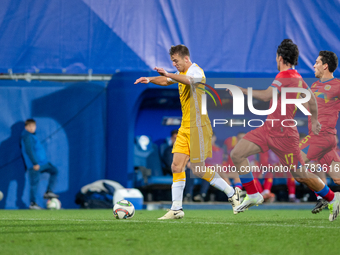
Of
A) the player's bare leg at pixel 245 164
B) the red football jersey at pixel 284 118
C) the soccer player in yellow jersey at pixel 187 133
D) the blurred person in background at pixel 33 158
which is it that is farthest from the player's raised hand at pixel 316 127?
the blurred person in background at pixel 33 158

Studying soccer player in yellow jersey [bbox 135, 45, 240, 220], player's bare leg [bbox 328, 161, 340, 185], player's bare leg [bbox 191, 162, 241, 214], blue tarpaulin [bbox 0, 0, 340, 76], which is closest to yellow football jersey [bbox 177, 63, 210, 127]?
soccer player in yellow jersey [bbox 135, 45, 240, 220]

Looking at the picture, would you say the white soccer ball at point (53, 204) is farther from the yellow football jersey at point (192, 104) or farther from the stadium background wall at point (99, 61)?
the yellow football jersey at point (192, 104)

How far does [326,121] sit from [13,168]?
6.44 metres

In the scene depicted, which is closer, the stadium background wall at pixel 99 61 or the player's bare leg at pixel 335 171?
the player's bare leg at pixel 335 171

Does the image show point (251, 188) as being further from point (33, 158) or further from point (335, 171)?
point (33, 158)

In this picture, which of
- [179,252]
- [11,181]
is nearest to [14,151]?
[11,181]

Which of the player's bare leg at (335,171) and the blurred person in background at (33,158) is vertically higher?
the blurred person in background at (33,158)

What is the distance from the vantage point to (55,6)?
10.8 metres

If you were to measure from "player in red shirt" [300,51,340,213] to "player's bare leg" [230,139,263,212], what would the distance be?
3.16 ft

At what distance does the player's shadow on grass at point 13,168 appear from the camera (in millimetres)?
10406

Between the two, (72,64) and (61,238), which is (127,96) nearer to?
(72,64)

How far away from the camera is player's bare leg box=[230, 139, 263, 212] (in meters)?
5.71

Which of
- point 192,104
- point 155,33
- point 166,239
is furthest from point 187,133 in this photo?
point 155,33

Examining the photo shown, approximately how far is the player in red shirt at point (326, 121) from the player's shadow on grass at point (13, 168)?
6.04m
